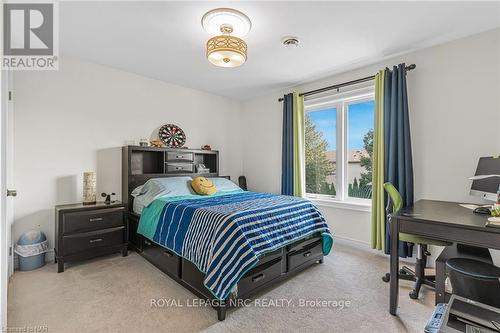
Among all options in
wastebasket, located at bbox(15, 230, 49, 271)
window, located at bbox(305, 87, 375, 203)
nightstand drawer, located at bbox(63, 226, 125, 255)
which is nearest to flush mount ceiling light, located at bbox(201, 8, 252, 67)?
window, located at bbox(305, 87, 375, 203)

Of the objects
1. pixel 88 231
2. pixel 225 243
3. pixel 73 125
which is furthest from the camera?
pixel 73 125

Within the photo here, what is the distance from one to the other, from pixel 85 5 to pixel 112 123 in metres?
1.63

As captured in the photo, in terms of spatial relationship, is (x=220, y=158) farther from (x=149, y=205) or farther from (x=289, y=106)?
(x=149, y=205)

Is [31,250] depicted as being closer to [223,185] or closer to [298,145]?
[223,185]

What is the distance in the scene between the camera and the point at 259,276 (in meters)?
2.05

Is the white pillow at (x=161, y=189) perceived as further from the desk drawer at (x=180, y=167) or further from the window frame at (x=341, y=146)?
the window frame at (x=341, y=146)

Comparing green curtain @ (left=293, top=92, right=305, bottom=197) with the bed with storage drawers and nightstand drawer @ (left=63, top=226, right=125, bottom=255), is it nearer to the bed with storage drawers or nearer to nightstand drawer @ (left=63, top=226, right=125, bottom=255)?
the bed with storage drawers

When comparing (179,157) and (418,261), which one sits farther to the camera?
(179,157)

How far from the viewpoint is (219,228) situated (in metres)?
1.90

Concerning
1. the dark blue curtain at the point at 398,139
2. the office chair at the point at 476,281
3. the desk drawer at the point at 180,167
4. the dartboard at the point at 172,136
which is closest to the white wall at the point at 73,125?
the dartboard at the point at 172,136

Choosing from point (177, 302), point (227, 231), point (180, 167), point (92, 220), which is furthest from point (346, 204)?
point (92, 220)

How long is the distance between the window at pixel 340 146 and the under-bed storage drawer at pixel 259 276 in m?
1.82

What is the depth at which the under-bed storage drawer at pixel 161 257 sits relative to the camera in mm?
2301

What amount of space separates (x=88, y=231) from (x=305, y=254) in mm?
2501
